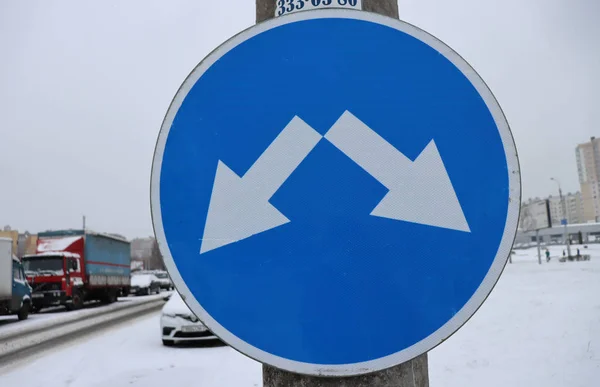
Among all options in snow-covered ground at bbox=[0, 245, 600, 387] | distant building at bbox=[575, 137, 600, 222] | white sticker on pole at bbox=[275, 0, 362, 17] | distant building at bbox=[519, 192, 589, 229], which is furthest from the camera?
distant building at bbox=[519, 192, 589, 229]

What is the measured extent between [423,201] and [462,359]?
7.04m

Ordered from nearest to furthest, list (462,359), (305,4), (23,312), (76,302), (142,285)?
(305,4) < (462,359) < (23,312) < (76,302) < (142,285)

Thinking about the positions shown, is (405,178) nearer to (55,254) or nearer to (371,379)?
(371,379)

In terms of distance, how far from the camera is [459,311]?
3.76 ft

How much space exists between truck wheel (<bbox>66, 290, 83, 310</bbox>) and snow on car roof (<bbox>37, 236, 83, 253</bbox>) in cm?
235

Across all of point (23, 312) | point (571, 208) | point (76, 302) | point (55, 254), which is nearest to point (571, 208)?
point (571, 208)

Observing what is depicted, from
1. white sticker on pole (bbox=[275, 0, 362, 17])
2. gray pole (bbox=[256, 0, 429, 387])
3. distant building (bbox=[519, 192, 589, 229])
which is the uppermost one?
distant building (bbox=[519, 192, 589, 229])

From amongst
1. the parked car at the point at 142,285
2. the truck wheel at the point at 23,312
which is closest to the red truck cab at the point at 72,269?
the truck wheel at the point at 23,312

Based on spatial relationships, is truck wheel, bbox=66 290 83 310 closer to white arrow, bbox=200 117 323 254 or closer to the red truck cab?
the red truck cab

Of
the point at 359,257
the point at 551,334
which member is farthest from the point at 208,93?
the point at 551,334

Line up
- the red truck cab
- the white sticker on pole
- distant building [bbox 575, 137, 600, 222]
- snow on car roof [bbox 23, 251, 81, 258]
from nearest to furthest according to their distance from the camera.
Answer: the white sticker on pole < the red truck cab < snow on car roof [bbox 23, 251, 81, 258] < distant building [bbox 575, 137, 600, 222]

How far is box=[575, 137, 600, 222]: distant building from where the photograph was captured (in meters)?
122

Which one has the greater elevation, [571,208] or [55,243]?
[571,208]

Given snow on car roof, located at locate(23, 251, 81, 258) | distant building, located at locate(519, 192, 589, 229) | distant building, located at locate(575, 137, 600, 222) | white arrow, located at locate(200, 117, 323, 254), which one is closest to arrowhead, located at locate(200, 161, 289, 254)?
white arrow, located at locate(200, 117, 323, 254)
